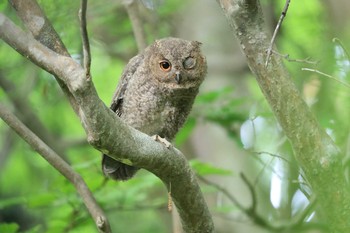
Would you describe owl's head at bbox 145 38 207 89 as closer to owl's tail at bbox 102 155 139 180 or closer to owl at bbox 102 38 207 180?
owl at bbox 102 38 207 180

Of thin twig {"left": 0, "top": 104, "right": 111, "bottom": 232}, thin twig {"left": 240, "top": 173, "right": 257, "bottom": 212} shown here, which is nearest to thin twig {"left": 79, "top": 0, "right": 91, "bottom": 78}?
thin twig {"left": 0, "top": 104, "right": 111, "bottom": 232}

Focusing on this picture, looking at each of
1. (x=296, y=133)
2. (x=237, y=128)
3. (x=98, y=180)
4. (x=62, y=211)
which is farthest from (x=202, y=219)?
(x=237, y=128)

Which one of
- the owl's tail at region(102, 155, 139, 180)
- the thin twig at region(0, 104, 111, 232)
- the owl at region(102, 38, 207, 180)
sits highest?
the owl at region(102, 38, 207, 180)

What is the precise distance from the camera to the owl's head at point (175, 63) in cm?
447

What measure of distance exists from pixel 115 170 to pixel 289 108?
166 centimetres

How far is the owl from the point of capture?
441 centimetres

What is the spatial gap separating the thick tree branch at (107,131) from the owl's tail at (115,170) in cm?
97

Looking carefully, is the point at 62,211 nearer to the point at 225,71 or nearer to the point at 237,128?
the point at 237,128

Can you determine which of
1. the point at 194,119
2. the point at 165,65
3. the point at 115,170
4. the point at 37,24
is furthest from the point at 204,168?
the point at 37,24

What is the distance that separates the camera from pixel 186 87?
4.50 metres

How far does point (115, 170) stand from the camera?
4.22m

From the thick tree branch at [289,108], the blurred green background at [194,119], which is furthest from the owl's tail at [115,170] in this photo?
the thick tree branch at [289,108]

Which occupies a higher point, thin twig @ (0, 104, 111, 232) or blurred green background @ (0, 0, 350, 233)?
blurred green background @ (0, 0, 350, 233)

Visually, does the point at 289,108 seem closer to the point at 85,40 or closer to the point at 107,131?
the point at 107,131
